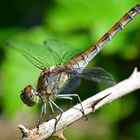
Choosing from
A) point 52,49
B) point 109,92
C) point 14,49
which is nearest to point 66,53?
point 52,49

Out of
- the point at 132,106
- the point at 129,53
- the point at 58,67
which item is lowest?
the point at 132,106

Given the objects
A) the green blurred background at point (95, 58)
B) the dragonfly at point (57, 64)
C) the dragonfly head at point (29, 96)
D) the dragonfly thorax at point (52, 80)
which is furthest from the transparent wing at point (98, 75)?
the green blurred background at point (95, 58)

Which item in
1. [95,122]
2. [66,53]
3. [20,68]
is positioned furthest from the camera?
[95,122]

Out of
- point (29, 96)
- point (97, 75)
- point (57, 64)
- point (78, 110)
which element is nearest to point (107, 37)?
point (57, 64)

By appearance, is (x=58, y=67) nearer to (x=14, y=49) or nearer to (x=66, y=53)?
(x=66, y=53)

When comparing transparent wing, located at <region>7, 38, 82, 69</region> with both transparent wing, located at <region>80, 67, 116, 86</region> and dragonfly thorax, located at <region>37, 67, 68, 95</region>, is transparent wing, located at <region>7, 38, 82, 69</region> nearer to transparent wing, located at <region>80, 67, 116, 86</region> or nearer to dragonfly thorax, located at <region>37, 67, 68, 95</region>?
dragonfly thorax, located at <region>37, 67, 68, 95</region>

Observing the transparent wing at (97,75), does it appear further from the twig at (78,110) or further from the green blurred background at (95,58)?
the green blurred background at (95,58)
